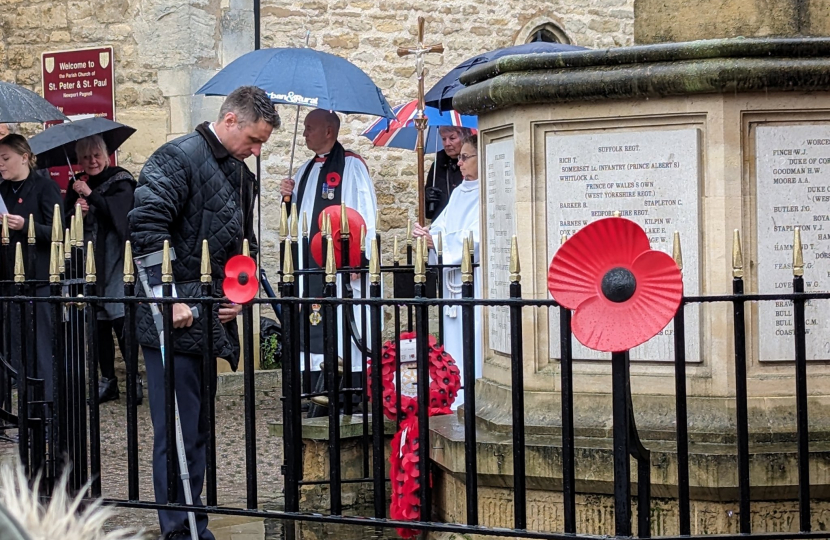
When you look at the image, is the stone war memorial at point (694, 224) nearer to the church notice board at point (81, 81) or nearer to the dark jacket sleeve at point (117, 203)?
the dark jacket sleeve at point (117, 203)

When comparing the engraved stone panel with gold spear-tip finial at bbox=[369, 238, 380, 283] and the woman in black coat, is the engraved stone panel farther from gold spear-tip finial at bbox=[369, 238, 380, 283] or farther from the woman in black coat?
the woman in black coat

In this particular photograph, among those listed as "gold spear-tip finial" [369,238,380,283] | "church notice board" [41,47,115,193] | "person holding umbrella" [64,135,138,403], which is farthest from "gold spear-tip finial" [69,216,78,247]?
"church notice board" [41,47,115,193]

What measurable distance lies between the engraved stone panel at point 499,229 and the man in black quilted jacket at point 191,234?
101 cm

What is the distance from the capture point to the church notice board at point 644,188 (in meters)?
4.67

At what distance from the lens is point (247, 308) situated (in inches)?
172

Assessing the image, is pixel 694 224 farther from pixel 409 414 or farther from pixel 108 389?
pixel 108 389

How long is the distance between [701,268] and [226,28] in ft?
26.9

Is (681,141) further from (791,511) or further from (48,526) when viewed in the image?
(48,526)

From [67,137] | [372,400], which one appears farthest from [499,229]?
[67,137]

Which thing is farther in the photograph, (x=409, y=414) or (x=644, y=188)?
(x=409, y=414)

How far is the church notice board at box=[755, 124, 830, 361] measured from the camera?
183 inches

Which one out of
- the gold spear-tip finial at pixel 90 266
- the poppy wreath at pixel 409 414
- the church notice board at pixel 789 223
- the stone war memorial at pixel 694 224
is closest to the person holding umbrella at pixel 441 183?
the poppy wreath at pixel 409 414

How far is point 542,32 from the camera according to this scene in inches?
575

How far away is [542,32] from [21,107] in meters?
7.53
